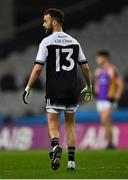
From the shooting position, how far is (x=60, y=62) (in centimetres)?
1208

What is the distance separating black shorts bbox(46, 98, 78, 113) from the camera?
1212 cm

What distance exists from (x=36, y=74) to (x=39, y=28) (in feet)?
59.9

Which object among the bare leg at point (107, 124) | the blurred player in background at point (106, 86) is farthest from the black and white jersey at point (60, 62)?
the blurred player in background at point (106, 86)

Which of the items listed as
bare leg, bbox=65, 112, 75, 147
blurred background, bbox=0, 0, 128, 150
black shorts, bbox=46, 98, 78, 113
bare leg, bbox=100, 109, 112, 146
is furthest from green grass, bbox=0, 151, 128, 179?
blurred background, bbox=0, 0, 128, 150

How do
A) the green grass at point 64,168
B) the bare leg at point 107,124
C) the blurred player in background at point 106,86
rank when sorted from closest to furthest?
the green grass at point 64,168
the bare leg at point 107,124
the blurred player in background at point 106,86

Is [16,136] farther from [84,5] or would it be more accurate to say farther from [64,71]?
[64,71]

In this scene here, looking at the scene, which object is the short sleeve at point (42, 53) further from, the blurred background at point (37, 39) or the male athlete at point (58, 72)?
the blurred background at point (37, 39)

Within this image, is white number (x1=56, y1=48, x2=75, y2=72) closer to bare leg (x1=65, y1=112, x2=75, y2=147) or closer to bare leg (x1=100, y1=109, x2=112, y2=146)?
bare leg (x1=65, y1=112, x2=75, y2=147)

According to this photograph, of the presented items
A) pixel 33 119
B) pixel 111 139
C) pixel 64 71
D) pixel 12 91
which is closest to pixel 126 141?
pixel 111 139

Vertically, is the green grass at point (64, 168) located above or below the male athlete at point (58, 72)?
below

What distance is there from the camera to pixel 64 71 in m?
12.1

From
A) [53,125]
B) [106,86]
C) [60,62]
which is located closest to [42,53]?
[60,62]

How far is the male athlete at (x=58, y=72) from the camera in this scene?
1198 cm

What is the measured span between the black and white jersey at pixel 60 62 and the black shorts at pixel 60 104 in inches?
1.9
